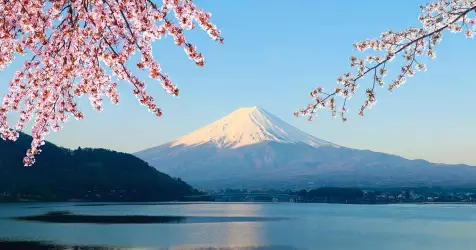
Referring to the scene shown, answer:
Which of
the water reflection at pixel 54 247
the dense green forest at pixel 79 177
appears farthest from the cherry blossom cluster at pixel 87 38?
the dense green forest at pixel 79 177

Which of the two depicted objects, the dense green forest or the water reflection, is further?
the dense green forest

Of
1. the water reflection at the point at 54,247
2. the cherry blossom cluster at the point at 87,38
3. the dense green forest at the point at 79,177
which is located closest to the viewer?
the cherry blossom cluster at the point at 87,38

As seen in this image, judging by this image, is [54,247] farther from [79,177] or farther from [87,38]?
[79,177]

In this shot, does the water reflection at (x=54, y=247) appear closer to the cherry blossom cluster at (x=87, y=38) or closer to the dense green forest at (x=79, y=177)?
the cherry blossom cluster at (x=87, y=38)

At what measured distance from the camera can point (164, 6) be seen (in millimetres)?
4680

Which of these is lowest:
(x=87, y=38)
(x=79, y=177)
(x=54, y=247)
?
(x=54, y=247)

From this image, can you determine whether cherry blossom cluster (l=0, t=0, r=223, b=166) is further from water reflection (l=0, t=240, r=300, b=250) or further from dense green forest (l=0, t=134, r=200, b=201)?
dense green forest (l=0, t=134, r=200, b=201)

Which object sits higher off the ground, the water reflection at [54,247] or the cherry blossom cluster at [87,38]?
the cherry blossom cluster at [87,38]

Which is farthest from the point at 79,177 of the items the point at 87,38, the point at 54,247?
the point at 87,38

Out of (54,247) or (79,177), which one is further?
(79,177)

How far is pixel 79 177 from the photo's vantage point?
126 metres

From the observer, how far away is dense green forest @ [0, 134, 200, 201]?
390 feet

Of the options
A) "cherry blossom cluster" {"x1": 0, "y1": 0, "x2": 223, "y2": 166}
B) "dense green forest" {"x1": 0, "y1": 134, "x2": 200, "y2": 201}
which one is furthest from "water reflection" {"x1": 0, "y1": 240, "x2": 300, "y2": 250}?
"dense green forest" {"x1": 0, "y1": 134, "x2": 200, "y2": 201}

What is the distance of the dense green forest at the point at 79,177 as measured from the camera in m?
119
